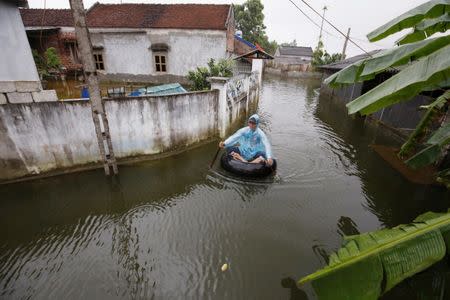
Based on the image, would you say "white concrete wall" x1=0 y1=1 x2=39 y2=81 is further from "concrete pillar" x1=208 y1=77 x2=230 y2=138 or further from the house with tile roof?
the house with tile roof

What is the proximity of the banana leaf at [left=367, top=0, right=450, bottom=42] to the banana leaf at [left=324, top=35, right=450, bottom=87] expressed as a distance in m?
0.29

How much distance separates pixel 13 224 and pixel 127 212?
232 cm

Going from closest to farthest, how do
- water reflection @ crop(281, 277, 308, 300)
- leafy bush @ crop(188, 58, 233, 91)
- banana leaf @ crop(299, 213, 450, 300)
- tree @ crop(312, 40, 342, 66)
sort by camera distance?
banana leaf @ crop(299, 213, 450, 300)
water reflection @ crop(281, 277, 308, 300)
leafy bush @ crop(188, 58, 233, 91)
tree @ crop(312, 40, 342, 66)

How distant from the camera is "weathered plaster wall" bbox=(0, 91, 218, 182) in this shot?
5891 mm

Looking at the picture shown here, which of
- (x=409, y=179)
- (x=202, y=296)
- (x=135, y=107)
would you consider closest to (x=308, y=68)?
(x=409, y=179)

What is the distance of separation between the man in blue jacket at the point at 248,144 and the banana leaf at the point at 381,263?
5057 millimetres

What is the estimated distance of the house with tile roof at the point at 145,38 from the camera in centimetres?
1708

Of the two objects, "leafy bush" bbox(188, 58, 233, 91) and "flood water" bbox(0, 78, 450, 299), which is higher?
"leafy bush" bbox(188, 58, 233, 91)

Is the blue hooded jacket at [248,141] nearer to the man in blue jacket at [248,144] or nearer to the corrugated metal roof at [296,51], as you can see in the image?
the man in blue jacket at [248,144]

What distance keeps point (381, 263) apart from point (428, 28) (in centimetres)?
316

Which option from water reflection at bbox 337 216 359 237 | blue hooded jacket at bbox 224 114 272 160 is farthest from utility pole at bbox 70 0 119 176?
water reflection at bbox 337 216 359 237

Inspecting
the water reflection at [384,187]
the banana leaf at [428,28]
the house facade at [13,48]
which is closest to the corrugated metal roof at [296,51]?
the water reflection at [384,187]

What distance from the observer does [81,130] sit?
6570 mm

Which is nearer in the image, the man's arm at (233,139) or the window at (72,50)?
the man's arm at (233,139)
